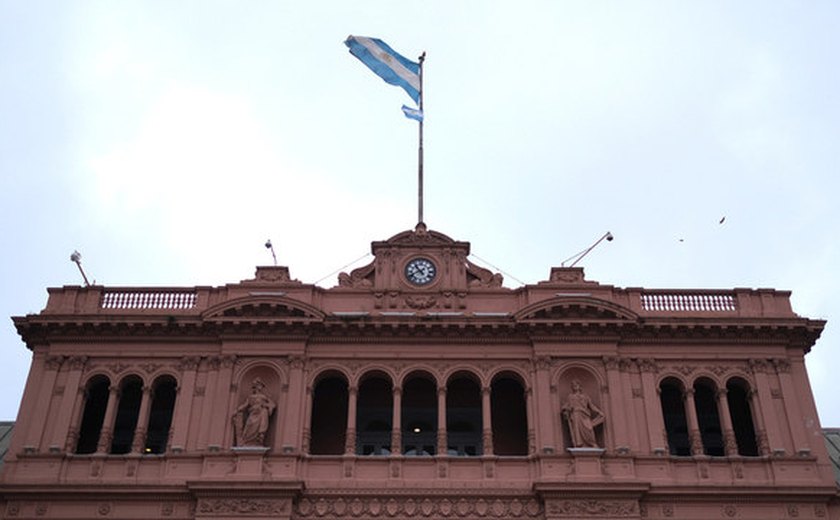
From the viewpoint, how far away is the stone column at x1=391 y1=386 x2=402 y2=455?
3566cm

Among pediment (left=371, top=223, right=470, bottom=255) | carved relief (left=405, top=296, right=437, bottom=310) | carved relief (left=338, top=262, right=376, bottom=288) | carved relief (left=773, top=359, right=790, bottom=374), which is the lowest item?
carved relief (left=773, top=359, right=790, bottom=374)

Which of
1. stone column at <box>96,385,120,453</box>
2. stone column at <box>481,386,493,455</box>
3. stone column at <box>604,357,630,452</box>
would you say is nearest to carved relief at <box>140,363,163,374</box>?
stone column at <box>96,385,120,453</box>

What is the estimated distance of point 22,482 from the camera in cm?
3444

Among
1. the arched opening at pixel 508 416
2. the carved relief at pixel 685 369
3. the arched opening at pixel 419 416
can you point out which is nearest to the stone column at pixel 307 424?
the arched opening at pixel 419 416

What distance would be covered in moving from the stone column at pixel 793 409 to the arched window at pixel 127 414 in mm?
24937

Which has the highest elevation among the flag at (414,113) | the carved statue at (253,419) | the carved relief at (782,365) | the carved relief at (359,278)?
the flag at (414,113)

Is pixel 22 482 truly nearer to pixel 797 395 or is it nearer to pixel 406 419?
pixel 406 419

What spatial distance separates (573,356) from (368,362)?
7.99 m

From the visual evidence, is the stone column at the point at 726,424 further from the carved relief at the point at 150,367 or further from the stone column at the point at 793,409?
the carved relief at the point at 150,367

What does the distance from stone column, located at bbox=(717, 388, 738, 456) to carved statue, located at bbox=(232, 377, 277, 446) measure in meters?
17.0

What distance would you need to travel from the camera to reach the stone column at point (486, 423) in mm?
35688

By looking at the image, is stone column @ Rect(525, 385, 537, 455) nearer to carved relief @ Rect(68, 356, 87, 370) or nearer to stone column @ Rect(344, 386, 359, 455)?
stone column @ Rect(344, 386, 359, 455)

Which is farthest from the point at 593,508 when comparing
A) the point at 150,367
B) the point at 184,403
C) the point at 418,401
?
the point at 150,367

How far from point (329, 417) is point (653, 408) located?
12.6m
